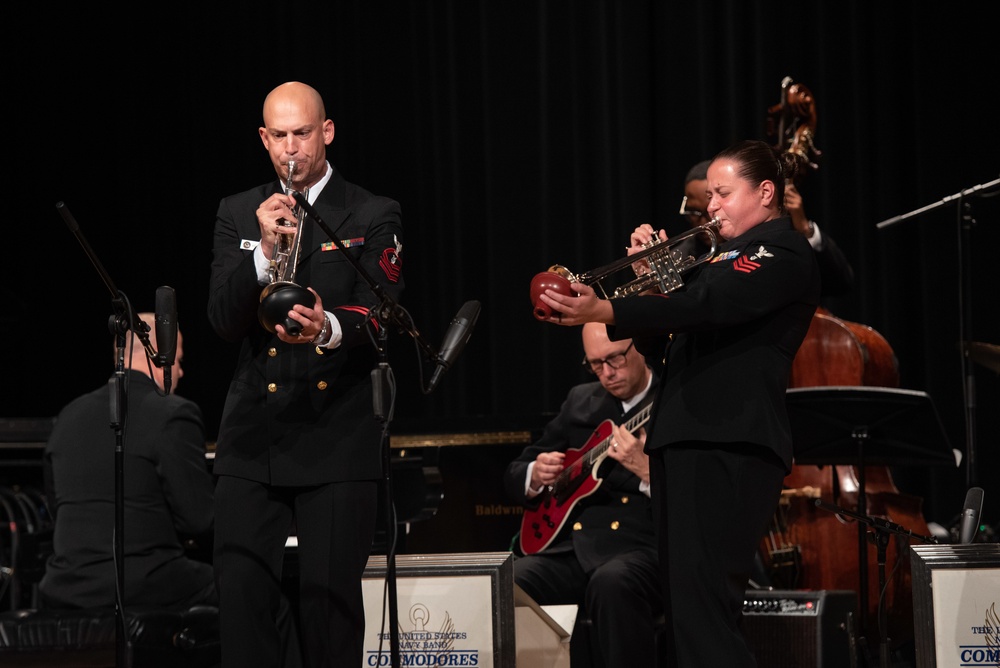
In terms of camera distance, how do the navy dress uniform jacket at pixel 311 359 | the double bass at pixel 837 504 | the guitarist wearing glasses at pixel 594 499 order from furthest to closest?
1. the double bass at pixel 837 504
2. the guitarist wearing glasses at pixel 594 499
3. the navy dress uniform jacket at pixel 311 359

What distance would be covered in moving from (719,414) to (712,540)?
297mm

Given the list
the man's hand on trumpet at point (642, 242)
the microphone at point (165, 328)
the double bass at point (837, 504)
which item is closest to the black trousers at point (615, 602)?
the double bass at point (837, 504)

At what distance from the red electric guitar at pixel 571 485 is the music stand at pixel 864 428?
22.9 inches

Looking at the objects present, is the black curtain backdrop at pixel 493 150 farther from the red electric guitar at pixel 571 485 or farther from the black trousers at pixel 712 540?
the black trousers at pixel 712 540

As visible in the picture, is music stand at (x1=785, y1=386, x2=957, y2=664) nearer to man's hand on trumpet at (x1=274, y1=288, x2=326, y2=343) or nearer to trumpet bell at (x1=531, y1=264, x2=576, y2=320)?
trumpet bell at (x1=531, y1=264, x2=576, y2=320)

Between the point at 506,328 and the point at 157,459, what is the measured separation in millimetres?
2503

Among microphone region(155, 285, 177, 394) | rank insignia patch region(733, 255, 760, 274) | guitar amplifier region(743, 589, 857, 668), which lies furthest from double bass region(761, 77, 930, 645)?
microphone region(155, 285, 177, 394)

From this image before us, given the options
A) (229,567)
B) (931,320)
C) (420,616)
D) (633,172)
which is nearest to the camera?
(229,567)

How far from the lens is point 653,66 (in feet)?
19.9

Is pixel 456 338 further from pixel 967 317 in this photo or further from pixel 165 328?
pixel 967 317

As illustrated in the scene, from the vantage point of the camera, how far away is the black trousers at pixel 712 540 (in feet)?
9.03

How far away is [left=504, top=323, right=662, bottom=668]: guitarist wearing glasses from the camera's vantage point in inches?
154

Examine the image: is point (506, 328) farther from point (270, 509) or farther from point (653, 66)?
point (270, 509)

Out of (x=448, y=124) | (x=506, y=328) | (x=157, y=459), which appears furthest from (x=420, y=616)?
(x=448, y=124)
